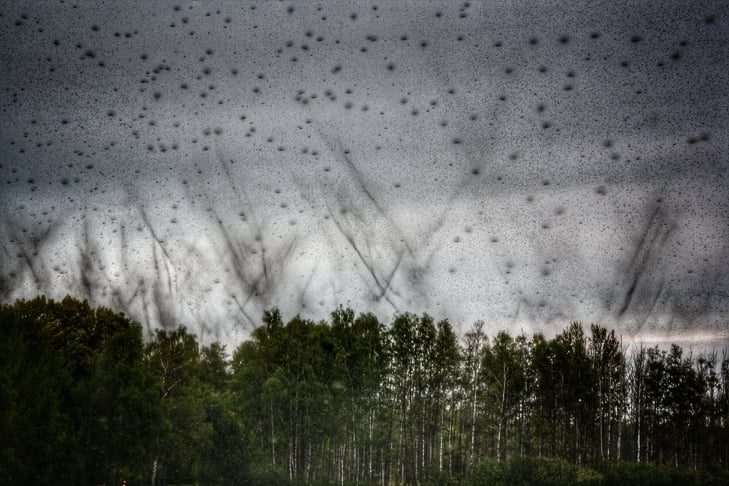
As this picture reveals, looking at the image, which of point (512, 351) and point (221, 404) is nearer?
point (221, 404)

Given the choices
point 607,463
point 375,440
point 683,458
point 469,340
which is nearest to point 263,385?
point 375,440

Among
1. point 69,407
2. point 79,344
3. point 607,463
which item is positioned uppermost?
point 79,344

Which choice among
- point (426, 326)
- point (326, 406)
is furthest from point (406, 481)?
point (426, 326)

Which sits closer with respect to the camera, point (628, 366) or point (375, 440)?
point (375, 440)

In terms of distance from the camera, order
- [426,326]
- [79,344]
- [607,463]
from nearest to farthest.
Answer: [79,344]
[607,463]
[426,326]

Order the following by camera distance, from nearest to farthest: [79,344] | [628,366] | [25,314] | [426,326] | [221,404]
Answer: [25,314]
[79,344]
[221,404]
[426,326]
[628,366]

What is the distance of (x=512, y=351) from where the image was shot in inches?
1965

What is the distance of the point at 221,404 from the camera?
150 feet

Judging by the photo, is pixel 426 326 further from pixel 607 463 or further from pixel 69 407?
pixel 69 407

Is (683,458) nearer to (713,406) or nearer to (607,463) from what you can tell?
(713,406)

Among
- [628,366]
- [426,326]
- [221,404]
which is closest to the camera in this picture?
[221,404]

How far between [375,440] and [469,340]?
33.4 feet

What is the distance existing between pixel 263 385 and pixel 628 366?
29477 mm

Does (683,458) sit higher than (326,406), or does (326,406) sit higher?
(326,406)
